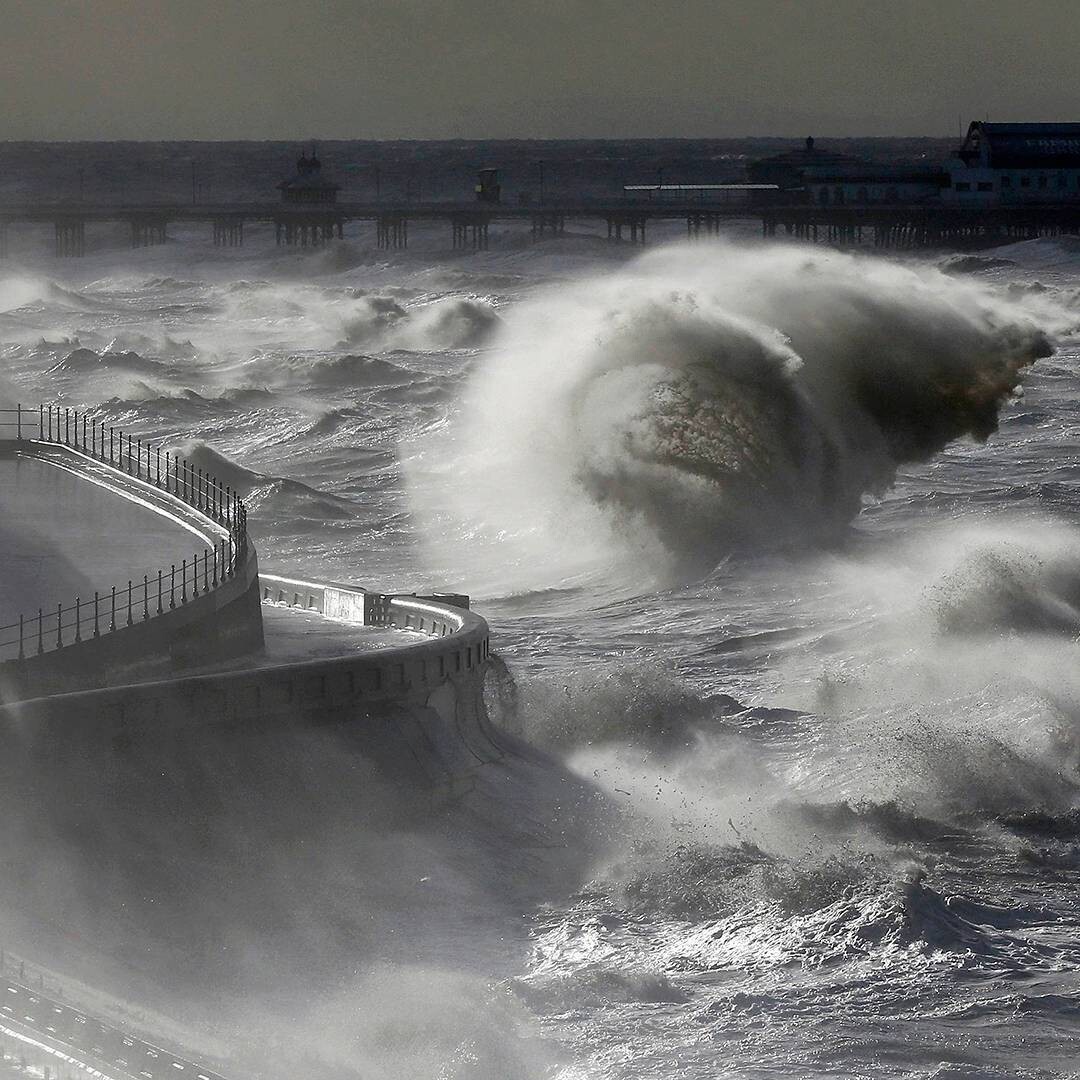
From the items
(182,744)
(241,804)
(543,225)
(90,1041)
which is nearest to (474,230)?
(543,225)

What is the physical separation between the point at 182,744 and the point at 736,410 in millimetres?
22739

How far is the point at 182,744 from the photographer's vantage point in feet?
53.5

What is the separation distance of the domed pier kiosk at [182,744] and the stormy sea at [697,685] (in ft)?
0.44

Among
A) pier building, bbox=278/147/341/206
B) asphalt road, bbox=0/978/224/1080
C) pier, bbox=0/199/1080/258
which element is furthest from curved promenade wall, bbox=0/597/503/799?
pier building, bbox=278/147/341/206

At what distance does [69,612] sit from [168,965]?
3879mm

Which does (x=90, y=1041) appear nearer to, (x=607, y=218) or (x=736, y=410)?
(x=736, y=410)

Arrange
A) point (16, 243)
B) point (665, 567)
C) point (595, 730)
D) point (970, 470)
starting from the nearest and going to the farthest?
point (595, 730), point (665, 567), point (970, 470), point (16, 243)

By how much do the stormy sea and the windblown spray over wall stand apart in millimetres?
90

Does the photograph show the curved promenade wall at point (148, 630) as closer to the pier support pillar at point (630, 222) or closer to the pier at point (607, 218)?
the pier at point (607, 218)

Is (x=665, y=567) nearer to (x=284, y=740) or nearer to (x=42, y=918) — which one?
(x=284, y=740)

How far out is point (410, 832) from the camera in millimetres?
17766

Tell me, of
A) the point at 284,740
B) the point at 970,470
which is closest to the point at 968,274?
the point at 970,470

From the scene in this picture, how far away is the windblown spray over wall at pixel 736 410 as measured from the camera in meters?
35.2

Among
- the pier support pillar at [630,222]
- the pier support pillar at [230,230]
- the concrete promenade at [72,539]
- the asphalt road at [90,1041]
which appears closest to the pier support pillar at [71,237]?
the pier support pillar at [230,230]
